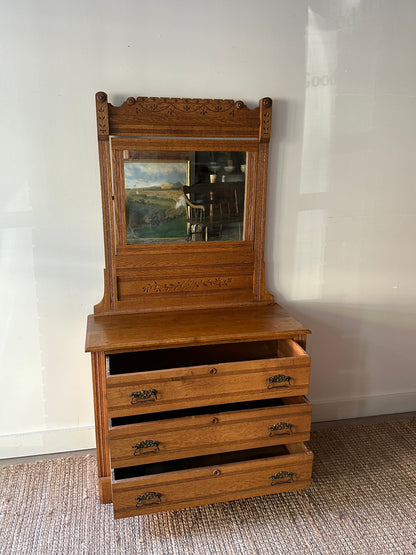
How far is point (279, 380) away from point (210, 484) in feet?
1.43

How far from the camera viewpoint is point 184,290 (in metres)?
1.91

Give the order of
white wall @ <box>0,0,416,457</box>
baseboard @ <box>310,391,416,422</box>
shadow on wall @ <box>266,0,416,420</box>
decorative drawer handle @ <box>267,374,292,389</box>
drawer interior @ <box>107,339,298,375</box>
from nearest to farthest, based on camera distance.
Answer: decorative drawer handle @ <box>267,374,292,389</box>
white wall @ <box>0,0,416,457</box>
drawer interior @ <box>107,339,298,375</box>
shadow on wall @ <box>266,0,416,420</box>
baseboard @ <box>310,391,416,422</box>

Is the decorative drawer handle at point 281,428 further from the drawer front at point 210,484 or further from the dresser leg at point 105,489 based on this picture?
the dresser leg at point 105,489

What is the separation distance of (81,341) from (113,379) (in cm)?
54

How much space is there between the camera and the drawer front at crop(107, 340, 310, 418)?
1.47 metres

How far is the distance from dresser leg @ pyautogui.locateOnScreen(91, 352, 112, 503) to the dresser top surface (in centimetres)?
11

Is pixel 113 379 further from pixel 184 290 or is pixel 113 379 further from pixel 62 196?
pixel 62 196

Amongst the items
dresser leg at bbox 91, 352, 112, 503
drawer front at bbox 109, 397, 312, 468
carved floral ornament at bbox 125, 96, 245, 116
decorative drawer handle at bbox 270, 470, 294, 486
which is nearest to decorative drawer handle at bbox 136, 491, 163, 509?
drawer front at bbox 109, 397, 312, 468

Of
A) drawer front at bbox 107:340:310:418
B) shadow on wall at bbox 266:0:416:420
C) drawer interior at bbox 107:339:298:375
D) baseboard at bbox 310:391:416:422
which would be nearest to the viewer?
drawer front at bbox 107:340:310:418

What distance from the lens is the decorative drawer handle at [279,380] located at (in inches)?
62.5

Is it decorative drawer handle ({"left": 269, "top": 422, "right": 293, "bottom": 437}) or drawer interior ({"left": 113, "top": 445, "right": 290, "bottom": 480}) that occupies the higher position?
decorative drawer handle ({"left": 269, "top": 422, "right": 293, "bottom": 437})

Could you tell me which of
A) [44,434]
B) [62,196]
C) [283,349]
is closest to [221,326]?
[283,349]

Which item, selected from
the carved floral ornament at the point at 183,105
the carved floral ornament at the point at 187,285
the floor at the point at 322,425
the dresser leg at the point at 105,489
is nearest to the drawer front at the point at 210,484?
the dresser leg at the point at 105,489

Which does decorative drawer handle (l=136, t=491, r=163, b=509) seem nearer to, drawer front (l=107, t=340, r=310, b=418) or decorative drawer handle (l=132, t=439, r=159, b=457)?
decorative drawer handle (l=132, t=439, r=159, b=457)
